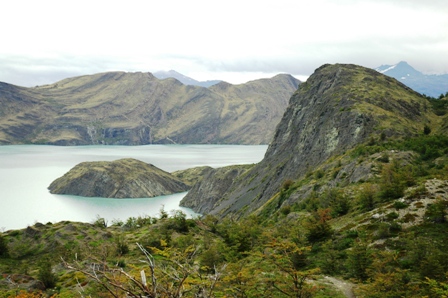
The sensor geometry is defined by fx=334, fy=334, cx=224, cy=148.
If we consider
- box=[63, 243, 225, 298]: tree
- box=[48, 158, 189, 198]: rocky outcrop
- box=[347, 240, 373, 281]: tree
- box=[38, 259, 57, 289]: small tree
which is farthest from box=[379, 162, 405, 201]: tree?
box=[48, 158, 189, 198]: rocky outcrop

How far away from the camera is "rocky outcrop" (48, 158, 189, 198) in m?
158

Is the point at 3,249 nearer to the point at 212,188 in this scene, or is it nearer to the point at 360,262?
the point at 360,262

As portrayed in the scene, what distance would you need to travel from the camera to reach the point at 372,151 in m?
45.1

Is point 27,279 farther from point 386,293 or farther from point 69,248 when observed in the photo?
point 386,293

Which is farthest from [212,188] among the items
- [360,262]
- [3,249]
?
[360,262]

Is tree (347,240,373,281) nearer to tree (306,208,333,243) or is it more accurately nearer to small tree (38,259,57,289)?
tree (306,208,333,243)

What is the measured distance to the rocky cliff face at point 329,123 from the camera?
61406 millimetres

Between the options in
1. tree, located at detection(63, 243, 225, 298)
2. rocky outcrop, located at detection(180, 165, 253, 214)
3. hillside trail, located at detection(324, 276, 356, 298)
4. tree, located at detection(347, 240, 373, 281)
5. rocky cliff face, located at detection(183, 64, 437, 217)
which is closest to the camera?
tree, located at detection(63, 243, 225, 298)

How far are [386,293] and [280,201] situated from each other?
39440 mm

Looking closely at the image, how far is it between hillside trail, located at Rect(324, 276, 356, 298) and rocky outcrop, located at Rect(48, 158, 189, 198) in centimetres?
14481

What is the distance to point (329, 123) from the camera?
232ft

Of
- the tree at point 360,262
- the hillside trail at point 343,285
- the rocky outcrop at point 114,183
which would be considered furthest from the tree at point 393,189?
the rocky outcrop at point 114,183

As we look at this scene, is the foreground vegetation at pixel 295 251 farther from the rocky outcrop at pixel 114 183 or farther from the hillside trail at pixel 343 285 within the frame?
the rocky outcrop at pixel 114 183

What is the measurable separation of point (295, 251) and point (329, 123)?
61.3 m
